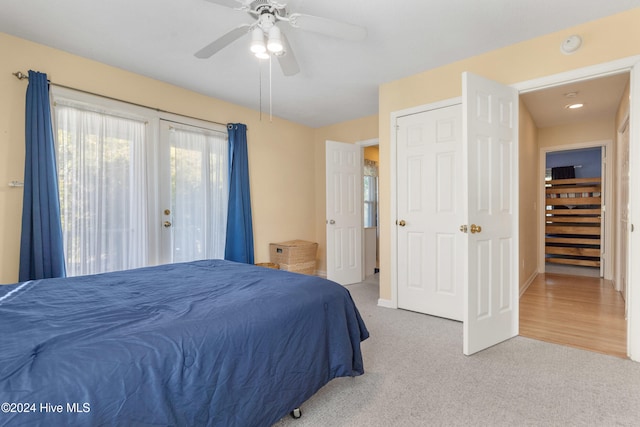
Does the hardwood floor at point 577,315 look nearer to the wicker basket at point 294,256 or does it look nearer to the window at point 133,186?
the wicker basket at point 294,256

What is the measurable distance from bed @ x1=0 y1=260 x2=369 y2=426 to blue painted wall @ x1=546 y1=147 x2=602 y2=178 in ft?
22.4

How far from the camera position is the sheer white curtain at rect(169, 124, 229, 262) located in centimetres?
341

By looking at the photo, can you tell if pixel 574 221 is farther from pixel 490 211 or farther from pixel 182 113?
pixel 182 113

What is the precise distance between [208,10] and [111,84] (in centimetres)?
148

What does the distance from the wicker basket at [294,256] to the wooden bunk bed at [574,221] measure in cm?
470

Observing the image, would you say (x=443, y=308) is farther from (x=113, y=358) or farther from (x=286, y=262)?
(x=113, y=358)

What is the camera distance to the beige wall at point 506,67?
2186 millimetres

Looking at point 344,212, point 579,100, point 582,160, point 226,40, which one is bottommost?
point 344,212

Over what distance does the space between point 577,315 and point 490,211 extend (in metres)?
1.71

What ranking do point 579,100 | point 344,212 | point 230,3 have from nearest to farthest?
point 230,3
point 579,100
point 344,212

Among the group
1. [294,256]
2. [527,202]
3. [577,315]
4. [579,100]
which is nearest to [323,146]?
[294,256]

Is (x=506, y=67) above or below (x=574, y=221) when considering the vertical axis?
above

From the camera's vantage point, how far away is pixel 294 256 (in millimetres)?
4211

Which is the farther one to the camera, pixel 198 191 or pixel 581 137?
pixel 581 137
